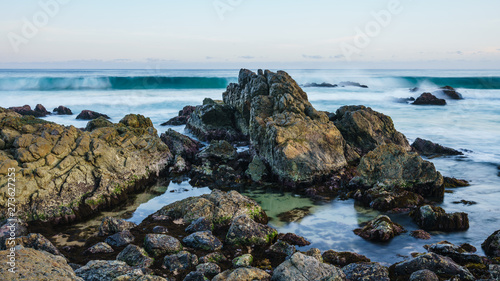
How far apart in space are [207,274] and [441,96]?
44047 mm

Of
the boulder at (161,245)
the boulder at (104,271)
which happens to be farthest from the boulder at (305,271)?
the boulder at (161,245)

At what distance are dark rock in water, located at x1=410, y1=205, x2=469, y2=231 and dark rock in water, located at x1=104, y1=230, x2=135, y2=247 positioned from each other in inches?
264

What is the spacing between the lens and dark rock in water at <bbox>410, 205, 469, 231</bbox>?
8914mm

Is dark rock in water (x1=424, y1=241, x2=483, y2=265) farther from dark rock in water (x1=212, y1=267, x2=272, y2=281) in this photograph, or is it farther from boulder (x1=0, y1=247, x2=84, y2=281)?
boulder (x1=0, y1=247, x2=84, y2=281)

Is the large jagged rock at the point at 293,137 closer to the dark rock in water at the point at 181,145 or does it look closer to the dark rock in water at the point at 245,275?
the dark rock in water at the point at 181,145

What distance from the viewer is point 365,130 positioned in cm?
1543

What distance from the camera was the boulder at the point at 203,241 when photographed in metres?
7.67

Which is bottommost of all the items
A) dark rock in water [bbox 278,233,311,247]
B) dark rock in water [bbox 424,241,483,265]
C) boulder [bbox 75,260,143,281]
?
dark rock in water [bbox 278,233,311,247]

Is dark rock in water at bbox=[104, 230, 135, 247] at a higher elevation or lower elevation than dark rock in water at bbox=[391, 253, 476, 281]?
lower

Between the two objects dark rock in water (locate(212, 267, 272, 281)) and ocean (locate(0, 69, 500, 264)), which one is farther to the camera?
ocean (locate(0, 69, 500, 264))

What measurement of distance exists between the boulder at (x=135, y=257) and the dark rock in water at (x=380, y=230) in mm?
4746

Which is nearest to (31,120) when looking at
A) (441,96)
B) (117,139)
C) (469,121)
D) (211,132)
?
(117,139)

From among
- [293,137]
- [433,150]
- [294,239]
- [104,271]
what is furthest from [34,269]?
[433,150]

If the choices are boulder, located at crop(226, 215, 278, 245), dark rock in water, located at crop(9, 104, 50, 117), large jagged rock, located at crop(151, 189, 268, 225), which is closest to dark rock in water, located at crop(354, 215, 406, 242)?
boulder, located at crop(226, 215, 278, 245)
